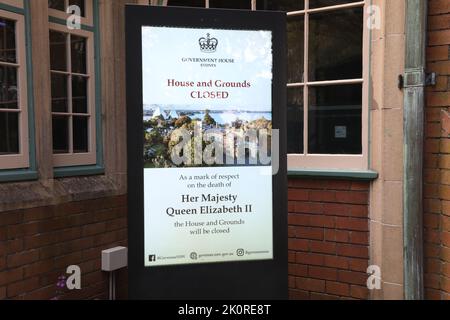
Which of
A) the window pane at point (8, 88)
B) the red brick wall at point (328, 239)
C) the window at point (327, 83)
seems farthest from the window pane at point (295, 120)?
the window pane at point (8, 88)

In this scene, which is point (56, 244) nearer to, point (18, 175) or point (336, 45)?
point (18, 175)

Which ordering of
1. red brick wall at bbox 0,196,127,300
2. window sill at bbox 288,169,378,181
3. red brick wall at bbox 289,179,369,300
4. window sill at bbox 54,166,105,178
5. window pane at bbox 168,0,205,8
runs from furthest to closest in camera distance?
window pane at bbox 168,0,205,8 → window sill at bbox 54,166,105,178 → red brick wall at bbox 289,179,369,300 → window sill at bbox 288,169,378,181 → red brick wall at bbox 0,196,127,300

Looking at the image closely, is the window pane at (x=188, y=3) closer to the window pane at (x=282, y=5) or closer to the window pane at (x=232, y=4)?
the window pane at (x=232, y=4)

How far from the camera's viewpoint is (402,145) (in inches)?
140

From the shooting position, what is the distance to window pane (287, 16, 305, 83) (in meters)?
4.15

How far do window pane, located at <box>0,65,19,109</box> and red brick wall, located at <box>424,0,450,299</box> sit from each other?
3.28 metres

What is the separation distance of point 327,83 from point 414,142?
0.96 metres

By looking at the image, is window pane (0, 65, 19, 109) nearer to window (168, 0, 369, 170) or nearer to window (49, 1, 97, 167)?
window (49, 1, 97, 167)

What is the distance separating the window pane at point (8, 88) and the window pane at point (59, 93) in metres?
0.46

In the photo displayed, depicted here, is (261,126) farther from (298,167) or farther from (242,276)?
(298,167)

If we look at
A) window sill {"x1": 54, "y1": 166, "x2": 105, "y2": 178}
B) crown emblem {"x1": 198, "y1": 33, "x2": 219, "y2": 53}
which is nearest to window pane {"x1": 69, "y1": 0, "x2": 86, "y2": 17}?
window sill {"x1": 54, "y1": 166, "x2": 105, "y2": 178}

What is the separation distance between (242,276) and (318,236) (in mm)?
1451

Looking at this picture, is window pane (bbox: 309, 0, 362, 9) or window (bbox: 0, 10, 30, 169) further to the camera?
window pane (bbox: 309, 0, 362, 9)

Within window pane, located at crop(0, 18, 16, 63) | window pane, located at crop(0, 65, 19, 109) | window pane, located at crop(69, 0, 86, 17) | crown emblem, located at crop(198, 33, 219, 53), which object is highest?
window pane, located at crop(69, 0, 86, 17)
